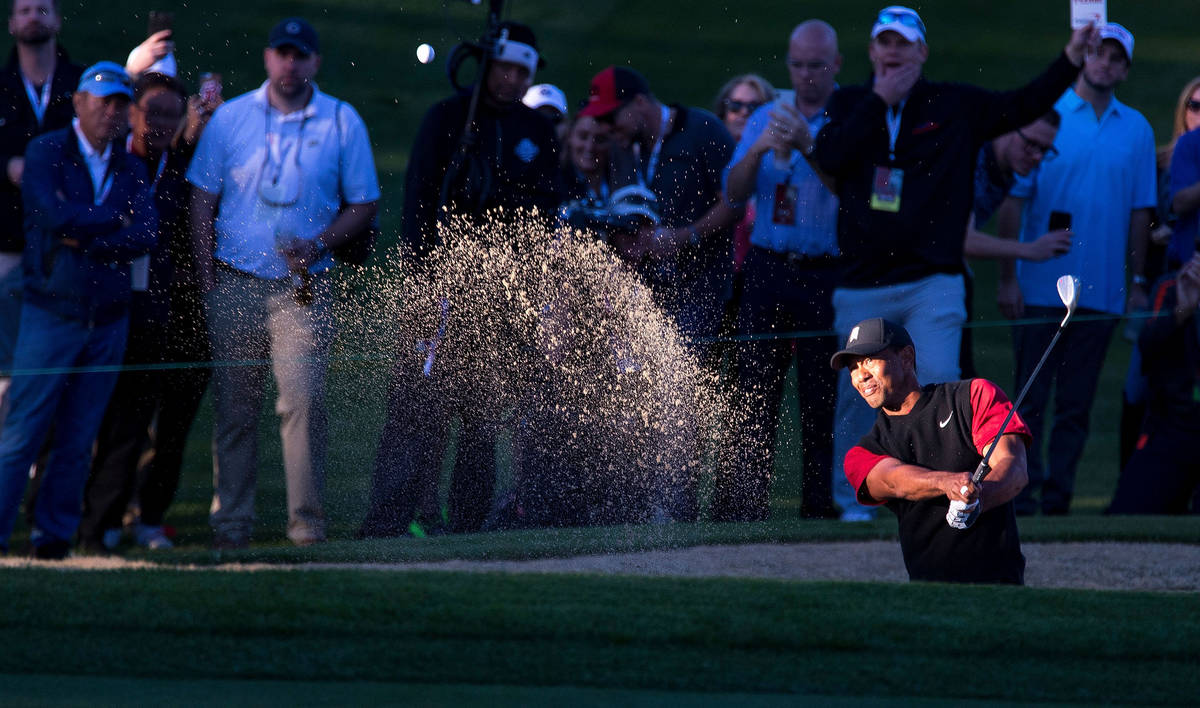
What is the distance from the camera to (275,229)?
240 inches

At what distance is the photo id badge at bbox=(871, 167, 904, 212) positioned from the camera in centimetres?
605

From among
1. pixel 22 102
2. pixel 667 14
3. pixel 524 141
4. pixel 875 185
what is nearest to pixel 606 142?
pixel 524 141

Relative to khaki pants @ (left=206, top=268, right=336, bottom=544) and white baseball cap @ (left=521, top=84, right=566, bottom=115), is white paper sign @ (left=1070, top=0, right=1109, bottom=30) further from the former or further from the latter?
khaki pants @ (left=206, top=268, right=336, bottom=544)

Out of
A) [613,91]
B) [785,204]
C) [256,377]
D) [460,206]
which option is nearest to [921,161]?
[785,204]

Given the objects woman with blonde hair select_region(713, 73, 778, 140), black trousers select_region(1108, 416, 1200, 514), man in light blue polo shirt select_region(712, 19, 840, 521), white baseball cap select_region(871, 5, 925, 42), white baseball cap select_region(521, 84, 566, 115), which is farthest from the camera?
white baseball cap select_region(521, 84, 566, 115)

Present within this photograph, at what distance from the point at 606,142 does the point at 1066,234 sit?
7.12ft

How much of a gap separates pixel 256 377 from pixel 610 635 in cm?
315

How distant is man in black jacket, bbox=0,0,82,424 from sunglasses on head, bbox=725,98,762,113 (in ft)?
9.88

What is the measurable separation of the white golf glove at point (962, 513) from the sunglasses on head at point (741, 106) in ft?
12.1

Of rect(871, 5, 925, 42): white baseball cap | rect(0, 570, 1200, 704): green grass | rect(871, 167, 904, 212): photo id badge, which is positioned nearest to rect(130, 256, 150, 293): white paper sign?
rect(0, 570, 1200, 704): green grass

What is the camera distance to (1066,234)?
7004mm

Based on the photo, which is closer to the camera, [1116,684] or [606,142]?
[1116,684]

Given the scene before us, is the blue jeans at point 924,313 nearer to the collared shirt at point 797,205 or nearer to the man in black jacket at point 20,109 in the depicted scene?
Answer: the collared shirt at point 797,205

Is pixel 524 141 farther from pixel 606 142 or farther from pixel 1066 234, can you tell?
pixel 1066 234
